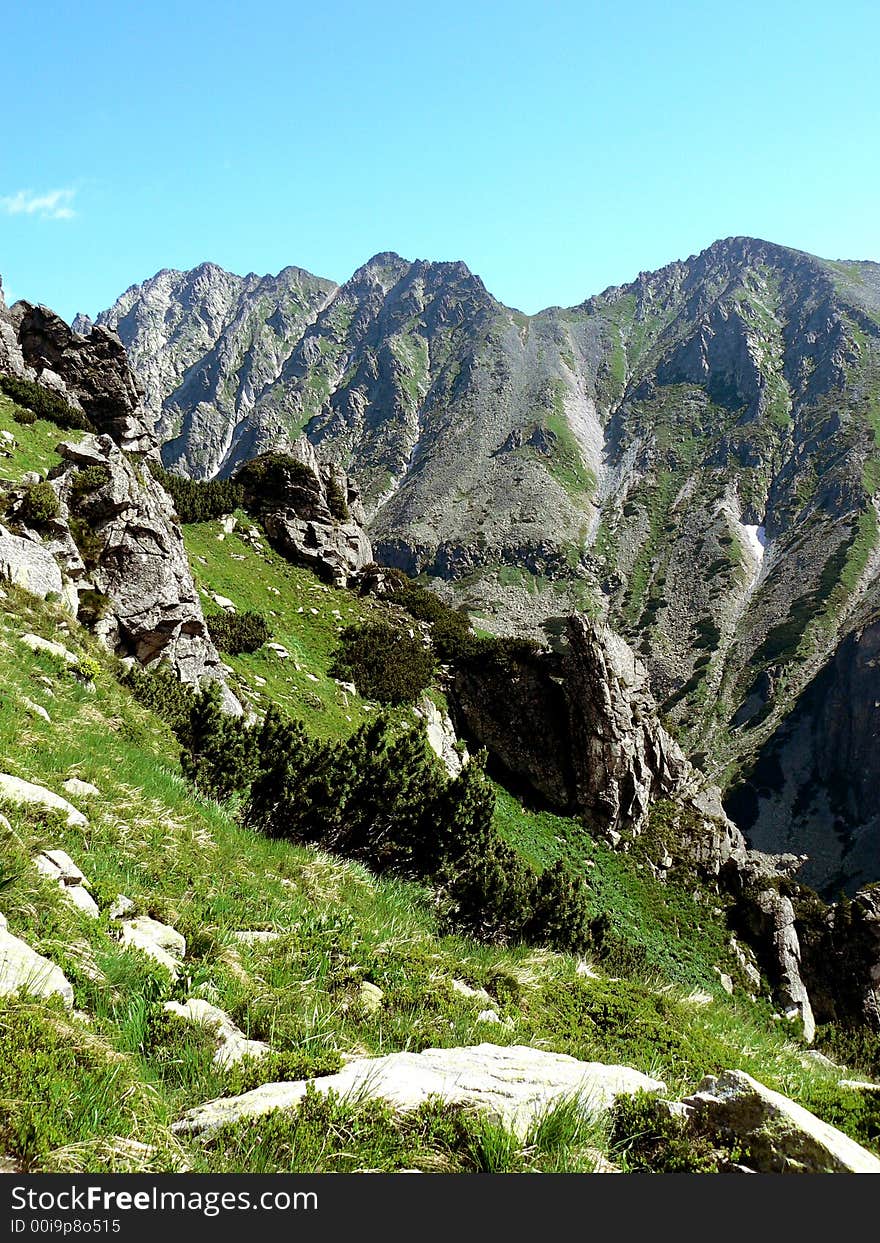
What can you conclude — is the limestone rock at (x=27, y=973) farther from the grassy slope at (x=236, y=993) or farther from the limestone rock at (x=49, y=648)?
the limestone rock at (x=49, y=648)

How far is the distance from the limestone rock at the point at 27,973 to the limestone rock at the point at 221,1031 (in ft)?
2.24

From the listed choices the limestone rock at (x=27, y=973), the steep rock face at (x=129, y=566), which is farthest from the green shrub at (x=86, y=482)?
the limestone rock at (x=27, y=973)

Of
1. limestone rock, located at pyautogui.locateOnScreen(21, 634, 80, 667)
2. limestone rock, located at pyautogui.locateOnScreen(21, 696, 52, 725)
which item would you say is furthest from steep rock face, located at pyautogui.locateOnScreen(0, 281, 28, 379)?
limestone rock, located at pyautogui.locateOnScreen(21, 696, 52, 725)

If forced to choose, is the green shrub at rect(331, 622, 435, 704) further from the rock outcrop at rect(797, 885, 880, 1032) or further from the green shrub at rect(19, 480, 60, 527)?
the rock outcrop at rect(797, 885, 880, 1032)

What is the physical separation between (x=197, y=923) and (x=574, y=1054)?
143 inches

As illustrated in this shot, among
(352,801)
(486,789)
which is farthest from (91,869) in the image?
(486,789)


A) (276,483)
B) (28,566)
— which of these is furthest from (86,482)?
(276,483)

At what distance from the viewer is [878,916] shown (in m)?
29.8

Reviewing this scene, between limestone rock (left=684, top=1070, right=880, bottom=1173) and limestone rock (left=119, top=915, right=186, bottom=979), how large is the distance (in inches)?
153

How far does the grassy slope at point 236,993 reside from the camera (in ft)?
10.2

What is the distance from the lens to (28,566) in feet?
54.7

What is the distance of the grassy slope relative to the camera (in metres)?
3.11

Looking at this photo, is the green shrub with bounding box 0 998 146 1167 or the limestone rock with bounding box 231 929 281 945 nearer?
the green shrub with bounding box 0 998 146 1167

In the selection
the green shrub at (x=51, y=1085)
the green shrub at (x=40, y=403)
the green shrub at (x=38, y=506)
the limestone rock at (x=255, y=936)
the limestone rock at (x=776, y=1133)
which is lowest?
the limestone rock at (x=255, y=936)
